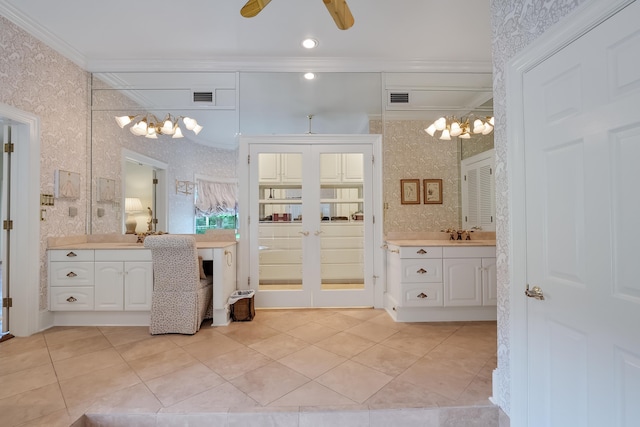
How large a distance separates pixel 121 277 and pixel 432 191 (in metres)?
3.66

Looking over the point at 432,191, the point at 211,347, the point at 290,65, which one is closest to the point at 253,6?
the point at 290,65

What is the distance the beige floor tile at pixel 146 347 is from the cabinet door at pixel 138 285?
426 mm

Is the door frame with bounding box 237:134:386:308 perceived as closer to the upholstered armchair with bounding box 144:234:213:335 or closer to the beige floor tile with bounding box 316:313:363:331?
the beige floor tile with bounding box 316:313:363:331

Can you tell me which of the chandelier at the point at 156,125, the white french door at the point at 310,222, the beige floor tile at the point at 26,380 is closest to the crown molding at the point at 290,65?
the chandelier at the point at 156,125

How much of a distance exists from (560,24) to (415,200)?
2.46 metres

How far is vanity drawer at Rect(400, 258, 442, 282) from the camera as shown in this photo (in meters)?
3.01

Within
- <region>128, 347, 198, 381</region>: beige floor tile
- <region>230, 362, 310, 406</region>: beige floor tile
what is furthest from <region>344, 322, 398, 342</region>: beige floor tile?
<region>128, 347, 198, 381</region>: beige floor tile

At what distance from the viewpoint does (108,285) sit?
9.59 feet

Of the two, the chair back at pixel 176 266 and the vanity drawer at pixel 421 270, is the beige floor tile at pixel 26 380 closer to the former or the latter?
the chair back at pixel 176 266

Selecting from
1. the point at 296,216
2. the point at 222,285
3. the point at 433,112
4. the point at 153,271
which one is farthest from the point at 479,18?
the point at 153,271

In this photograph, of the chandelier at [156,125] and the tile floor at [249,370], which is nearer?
the tile floor at [249,370]

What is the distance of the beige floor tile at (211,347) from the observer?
90.9 inches

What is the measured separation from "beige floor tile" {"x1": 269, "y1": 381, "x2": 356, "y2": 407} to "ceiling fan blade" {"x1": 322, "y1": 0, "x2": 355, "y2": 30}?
2.33m

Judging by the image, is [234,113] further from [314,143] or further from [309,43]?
[309,43]
